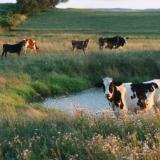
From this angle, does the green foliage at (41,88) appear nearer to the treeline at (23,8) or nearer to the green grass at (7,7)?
the treeline at (23,8)

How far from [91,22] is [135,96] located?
221ft

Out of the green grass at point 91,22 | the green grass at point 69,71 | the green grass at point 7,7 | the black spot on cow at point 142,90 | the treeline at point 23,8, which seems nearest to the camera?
the black spot on cow at point 142,90

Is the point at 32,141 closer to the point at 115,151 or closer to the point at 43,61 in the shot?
the point at 115,151

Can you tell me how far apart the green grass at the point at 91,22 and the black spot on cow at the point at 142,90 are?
171ft

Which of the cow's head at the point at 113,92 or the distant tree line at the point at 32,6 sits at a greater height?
the cow's head at the point at 113,92

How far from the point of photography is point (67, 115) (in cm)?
1060

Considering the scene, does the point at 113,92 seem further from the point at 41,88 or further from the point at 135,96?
the point at 41,88

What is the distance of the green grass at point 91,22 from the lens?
6944 centimetres

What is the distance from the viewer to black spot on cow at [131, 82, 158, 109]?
46.6 feet

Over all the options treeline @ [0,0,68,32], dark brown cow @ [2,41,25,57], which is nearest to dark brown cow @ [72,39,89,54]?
dark brown cow @ [2,41,25,57]

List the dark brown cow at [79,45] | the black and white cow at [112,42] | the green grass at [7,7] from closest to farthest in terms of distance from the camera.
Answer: the dark brown cow at [79,45], the black and white cow at [112,42], the green grass at [7,7]

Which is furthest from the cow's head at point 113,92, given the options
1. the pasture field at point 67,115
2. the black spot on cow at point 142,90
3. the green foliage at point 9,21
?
the green foliage at point 9,21

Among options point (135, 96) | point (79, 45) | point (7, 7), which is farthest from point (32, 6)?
point (135, 96)

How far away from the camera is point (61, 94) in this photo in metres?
26.5
